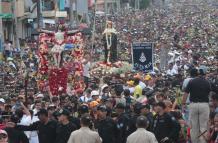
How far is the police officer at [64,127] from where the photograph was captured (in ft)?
50.9

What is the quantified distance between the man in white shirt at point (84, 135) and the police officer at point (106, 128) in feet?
3.83

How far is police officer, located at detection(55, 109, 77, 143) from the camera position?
→ 1550 cm

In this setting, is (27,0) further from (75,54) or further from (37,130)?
(37,130)

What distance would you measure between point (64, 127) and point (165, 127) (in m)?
1.66

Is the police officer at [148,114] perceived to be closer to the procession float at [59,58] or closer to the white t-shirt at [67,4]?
the procession float at [59,58]

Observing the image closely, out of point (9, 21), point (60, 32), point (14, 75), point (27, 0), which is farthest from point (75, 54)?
point (27, 0)

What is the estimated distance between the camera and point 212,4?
166 meters

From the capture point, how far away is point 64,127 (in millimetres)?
15555

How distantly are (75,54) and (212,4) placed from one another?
140149 millimetres

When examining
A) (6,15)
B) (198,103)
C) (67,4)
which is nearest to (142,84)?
(198,103)

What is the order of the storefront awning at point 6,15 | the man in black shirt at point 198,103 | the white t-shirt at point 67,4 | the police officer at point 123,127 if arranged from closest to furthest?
the police officer at point 123,127
the man in black shirt at point 198,103
the storefront awning at point 6,15
the white t-shirt at point 67,4

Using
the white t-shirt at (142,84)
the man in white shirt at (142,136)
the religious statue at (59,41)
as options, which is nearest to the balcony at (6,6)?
the religious statue at (59,41)

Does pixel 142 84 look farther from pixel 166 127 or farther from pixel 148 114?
pixel 166 127

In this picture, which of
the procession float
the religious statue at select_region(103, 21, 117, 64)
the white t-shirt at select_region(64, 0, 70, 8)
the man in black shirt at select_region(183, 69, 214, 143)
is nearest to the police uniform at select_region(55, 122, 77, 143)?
the man in black shirt at select_region(183, 69, 214, 143)
